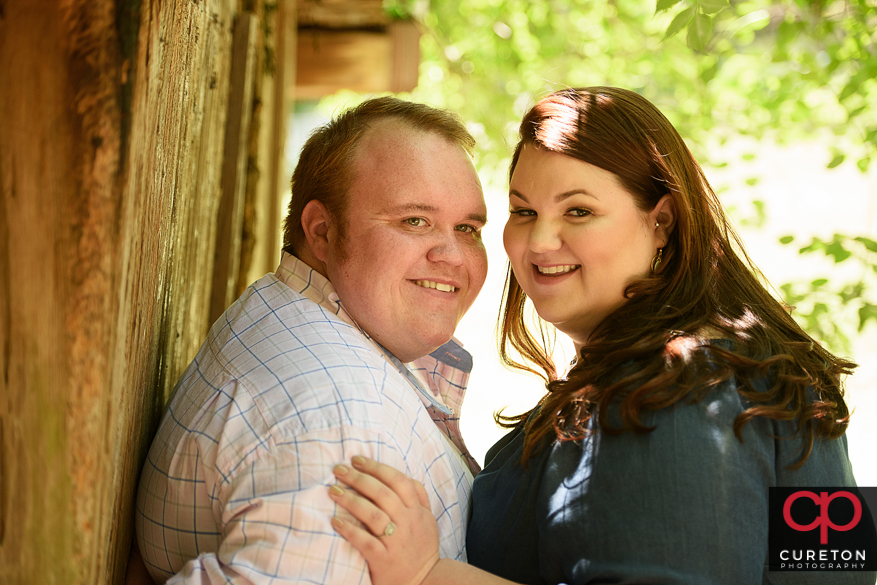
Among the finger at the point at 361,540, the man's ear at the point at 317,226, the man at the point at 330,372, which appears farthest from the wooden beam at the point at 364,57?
the finger at the point at 361,540

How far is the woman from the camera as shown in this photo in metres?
1.48

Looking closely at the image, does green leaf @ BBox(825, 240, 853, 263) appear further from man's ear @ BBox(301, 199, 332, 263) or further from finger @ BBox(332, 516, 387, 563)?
finger @ BBox(332, 516, 387, 563)

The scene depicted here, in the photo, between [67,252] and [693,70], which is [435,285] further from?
[693,70]

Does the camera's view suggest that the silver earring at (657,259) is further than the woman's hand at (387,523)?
Yes

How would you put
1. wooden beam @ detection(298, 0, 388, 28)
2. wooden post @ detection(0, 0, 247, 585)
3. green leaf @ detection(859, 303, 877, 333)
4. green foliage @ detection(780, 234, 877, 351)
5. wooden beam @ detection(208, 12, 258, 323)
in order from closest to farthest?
wooden post @ detection(0, 0, 247, 585), wooden beam @ detection(208, 12, 258, 323), green leaf @ detection(859, 303, 877, 333), green foliage @ detection(780, 234, 877, 351), wooden beam @ detection(298, 0, 388, 28)

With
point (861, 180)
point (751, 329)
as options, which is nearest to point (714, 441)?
point (751, 329)

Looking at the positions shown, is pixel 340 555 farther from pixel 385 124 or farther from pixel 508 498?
pixel 385 124

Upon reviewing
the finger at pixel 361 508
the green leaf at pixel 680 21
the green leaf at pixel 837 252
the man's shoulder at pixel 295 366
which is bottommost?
the finger at pixel 361 508

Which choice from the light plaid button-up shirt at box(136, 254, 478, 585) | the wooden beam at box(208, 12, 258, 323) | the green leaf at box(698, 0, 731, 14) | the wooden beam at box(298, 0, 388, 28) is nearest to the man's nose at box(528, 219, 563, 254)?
the light plaid button-up shirt at box(136, 254, 478, 585)

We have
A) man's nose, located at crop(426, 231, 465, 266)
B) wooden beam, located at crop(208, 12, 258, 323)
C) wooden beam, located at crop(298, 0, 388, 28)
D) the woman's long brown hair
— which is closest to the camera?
the woman's long brown hair

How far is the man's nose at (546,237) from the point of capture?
2029mm

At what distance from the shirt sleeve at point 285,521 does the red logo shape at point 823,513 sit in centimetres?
96

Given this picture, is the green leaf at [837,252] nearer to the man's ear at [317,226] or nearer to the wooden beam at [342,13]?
the man's ear at [317,226]

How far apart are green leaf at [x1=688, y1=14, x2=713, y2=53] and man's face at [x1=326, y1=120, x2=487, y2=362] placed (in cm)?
73
